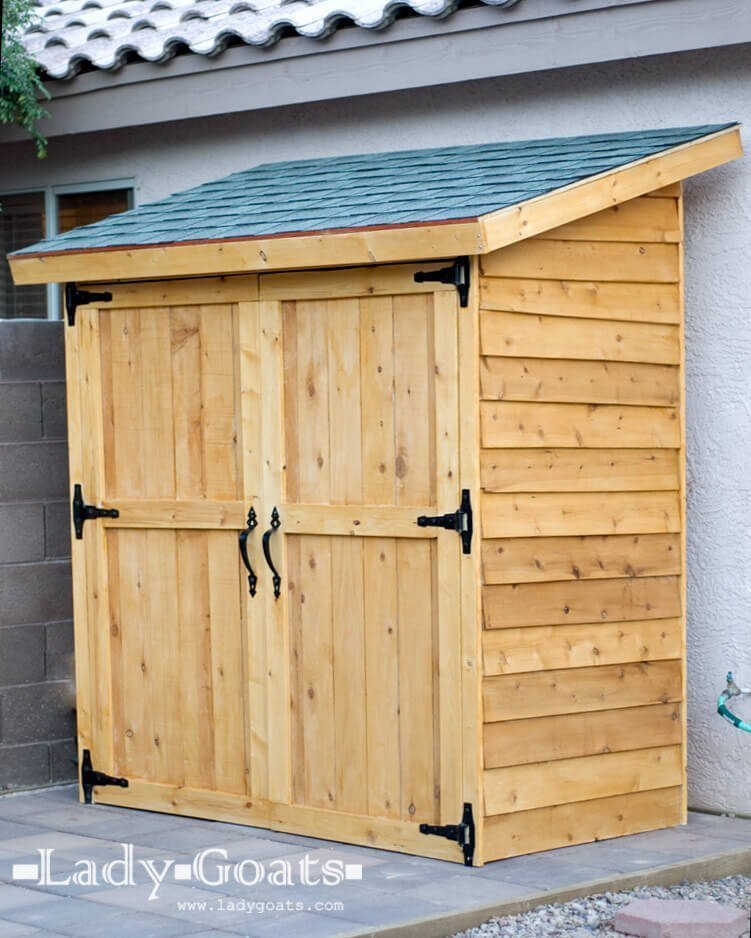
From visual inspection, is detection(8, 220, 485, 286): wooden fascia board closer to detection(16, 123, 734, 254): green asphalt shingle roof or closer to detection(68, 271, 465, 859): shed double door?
detection(16, 123, 734, 254): green asphalt shingle roof

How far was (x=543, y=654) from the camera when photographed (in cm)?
531

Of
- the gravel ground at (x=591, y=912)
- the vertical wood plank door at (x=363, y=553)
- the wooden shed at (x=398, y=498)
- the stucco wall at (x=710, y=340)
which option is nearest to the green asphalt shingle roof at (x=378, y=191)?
the wooden shed at (x=398, y=498)

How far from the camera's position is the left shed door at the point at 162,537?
18.9ft

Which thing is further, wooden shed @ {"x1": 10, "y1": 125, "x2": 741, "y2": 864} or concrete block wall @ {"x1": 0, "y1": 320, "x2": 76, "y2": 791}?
concrete block wall @ {"x1": 0, "y1": 320, "x2": 76, "y2": 791}

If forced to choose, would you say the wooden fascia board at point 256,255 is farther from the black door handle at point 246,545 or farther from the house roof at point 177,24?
the house roof at point 177,24

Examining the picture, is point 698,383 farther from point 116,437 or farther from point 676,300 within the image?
point 116,437

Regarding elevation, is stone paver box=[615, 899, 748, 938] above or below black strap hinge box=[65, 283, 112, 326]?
below

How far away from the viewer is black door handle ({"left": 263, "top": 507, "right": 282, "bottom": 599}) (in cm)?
561

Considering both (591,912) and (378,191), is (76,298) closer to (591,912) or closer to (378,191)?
(378,191)

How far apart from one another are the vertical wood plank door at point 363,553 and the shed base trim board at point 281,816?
0.01 metres

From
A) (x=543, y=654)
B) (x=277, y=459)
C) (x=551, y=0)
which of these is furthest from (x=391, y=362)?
(x=551, y=0)

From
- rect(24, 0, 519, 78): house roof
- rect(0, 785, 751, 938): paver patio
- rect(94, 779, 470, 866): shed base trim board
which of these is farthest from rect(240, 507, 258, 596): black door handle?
rect(24, 0, 519, 78): house roof

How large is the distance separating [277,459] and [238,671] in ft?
2.63

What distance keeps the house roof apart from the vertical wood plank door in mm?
1543
